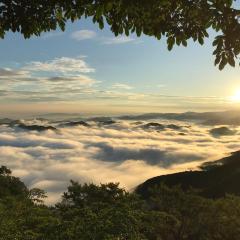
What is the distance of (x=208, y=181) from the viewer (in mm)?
162500

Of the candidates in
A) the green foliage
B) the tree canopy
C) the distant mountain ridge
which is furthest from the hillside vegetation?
the distant mountain ridge

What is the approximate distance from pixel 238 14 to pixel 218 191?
13884 cm

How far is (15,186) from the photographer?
→ 256 feet

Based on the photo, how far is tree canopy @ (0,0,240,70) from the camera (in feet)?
34.3

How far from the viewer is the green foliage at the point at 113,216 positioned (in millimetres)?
29719

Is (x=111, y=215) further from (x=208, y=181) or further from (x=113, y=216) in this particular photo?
(x=208, y=181)

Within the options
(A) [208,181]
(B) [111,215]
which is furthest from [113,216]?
(A) [208,181]

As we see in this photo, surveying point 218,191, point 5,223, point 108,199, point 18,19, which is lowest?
point 218,191

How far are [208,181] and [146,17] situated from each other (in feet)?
513

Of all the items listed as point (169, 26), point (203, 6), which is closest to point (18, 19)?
point (169, 26)

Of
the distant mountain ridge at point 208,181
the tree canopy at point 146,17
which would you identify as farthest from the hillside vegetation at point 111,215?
the distant mountain ridge at point 208,181

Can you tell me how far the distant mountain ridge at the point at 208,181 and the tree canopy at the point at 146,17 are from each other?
13507cm

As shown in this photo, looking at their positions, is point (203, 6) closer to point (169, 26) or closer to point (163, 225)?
point (169, 26)

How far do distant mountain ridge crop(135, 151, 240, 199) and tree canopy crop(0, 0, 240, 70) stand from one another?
135066 mm
